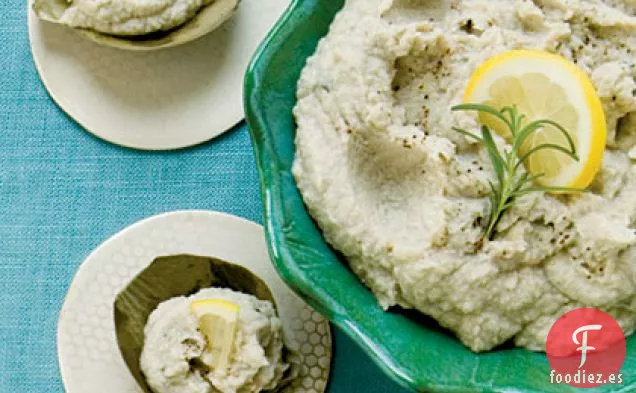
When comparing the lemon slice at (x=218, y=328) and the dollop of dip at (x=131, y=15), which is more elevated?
the dollop of dip at (x=131, y=15)

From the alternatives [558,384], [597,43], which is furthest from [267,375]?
[597,43]

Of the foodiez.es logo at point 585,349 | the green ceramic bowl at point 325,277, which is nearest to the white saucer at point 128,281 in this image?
the green ceramic bowl at point 325,277

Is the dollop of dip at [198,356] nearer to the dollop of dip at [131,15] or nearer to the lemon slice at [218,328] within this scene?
the lemon slice at [218,328]

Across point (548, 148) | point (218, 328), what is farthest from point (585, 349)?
point (218, 328)

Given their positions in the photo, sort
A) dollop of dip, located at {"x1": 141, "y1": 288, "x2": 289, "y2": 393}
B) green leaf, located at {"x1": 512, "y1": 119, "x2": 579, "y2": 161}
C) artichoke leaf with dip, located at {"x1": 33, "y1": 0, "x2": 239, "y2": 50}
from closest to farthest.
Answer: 1. green leaf, located at {"x1": 512, "y1": 119, "x2": 579, "y2": 161}
2. dollop of dip, located at {"x1": 141, "y1": 288, "x2": 289, "y2": 393}
3. artichoke leaf with dip, located at {"x1": 33, "y1": 0, "x2": 239, "y2": 50}

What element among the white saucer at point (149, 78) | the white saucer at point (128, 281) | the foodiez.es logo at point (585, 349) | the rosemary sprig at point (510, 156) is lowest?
the white saucer at point (128, 281)

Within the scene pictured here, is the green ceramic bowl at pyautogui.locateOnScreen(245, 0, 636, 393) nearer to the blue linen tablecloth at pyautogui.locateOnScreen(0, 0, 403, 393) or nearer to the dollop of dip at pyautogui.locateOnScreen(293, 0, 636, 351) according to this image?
the dollop of dip at pyautogui.locateOnScreen(293, 0, 636, 351)

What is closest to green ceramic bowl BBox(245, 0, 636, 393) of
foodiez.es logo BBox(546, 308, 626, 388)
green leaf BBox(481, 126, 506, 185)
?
foodiez.es logo BBox(546, 308, 626, 388)
